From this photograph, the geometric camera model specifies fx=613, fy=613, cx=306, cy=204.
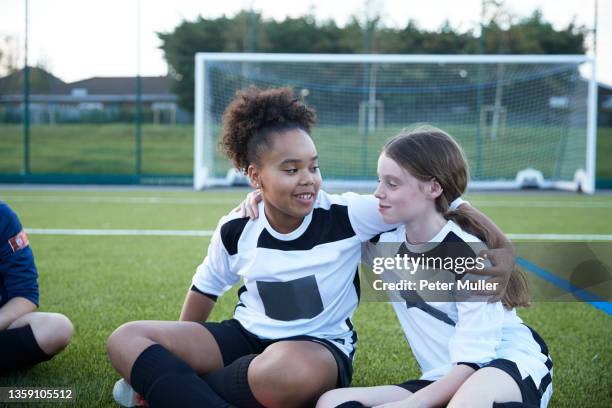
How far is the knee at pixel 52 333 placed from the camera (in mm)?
2287

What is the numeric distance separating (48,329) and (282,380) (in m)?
1.02

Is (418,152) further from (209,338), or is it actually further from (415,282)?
(209,338)

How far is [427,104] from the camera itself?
13203 mm

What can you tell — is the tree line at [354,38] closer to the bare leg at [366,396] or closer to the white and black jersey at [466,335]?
the white and black jersey at [466,335]

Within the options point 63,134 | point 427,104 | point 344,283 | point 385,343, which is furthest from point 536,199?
point 63,134

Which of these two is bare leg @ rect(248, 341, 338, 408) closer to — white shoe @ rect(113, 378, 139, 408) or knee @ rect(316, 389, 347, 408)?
knee @ rect(316, 389, 347, 408)

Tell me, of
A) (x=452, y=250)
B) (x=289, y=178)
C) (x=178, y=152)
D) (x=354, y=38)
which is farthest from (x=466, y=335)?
(x=354, y=38)

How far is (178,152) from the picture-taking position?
1434 cm

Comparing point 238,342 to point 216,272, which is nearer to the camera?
point 238,342

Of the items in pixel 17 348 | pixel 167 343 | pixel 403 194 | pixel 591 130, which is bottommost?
pixel 17 348

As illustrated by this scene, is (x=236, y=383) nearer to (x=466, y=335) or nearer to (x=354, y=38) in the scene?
(x=466, y=335)

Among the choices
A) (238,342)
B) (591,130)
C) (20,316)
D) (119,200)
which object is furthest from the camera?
(591,130)

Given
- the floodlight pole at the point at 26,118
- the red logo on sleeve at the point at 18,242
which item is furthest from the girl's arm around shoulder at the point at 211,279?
the floodlight pole at the point at 26,118

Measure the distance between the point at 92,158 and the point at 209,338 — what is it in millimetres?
12850
